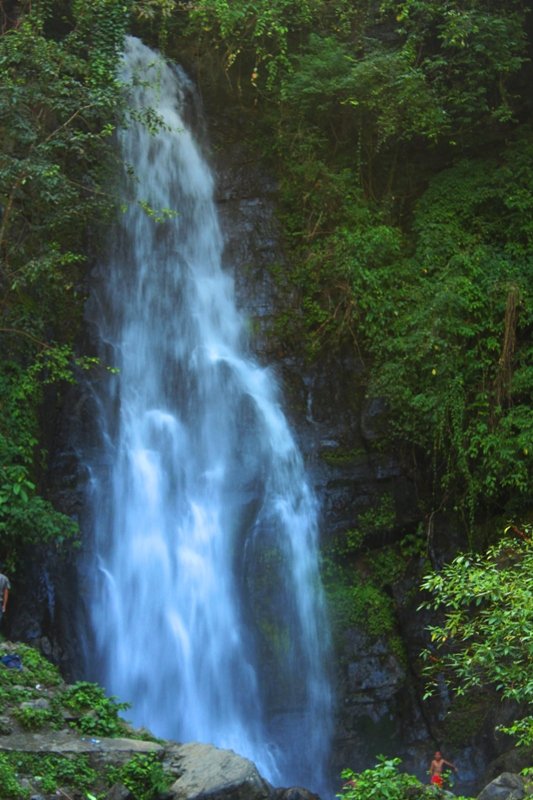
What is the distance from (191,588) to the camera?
403 inches

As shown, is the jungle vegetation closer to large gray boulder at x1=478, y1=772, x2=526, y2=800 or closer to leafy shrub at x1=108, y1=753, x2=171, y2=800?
large gray boulder at x1=478, y1=772, x2=526, y2=800

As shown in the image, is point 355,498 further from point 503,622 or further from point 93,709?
point 503,622

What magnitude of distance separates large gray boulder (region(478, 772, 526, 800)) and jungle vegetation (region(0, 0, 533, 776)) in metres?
2.37

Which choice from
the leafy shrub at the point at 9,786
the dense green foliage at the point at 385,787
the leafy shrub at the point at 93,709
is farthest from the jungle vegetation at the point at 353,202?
the dense green foliage at the point at 385,787

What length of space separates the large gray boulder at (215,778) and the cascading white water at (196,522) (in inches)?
82.7

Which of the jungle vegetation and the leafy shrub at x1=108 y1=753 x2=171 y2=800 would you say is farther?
the jungle vegetation

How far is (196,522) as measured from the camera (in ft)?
35.1

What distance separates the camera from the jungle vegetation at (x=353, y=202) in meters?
10.5

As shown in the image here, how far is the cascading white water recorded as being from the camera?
976cm

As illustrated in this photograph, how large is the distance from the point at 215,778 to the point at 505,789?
2.39 meters

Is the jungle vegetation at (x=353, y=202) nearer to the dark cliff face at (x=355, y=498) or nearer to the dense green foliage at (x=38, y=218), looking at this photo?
the dense green foliage at (x=38, y=218)

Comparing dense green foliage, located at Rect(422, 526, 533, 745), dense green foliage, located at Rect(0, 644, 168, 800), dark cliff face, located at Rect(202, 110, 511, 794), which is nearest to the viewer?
dense green foliage, located at Rect(422, 526, 533, 745)

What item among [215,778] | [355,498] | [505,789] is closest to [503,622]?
[505,789]

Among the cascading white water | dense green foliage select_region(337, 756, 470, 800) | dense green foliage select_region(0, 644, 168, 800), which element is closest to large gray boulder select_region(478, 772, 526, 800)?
dense green foliage select_region(337, 756, 470, 800)
